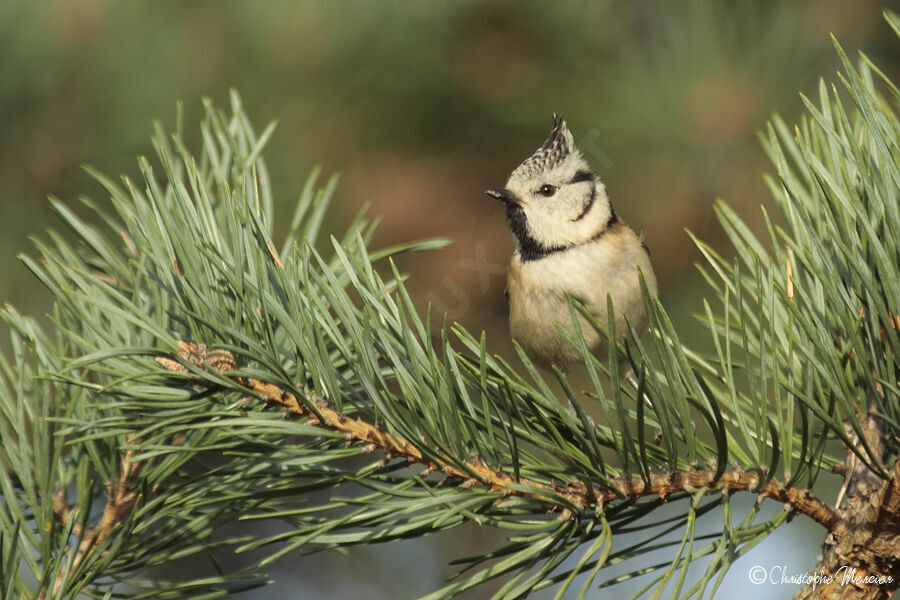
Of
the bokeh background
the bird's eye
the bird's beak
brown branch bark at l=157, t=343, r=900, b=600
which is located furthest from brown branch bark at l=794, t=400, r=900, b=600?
the bird's eye

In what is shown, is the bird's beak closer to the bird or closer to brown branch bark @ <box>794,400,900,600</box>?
the bird

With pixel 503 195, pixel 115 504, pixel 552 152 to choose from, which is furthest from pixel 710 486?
pixel 552 152

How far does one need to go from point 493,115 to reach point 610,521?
1.15m

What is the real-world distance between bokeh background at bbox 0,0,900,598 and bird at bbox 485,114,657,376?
0.12 meters

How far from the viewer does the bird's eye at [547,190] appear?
2395mm

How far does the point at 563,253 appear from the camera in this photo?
2336mm

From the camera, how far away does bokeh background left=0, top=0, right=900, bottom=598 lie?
79.4 inches

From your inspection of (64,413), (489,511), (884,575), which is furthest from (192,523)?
(884,575)

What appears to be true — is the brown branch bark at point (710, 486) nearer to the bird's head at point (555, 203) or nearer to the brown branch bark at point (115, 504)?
the brown branch bark at point (115, 504)

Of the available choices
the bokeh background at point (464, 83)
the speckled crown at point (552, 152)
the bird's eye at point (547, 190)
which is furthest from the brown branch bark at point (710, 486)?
the bird's eye at point (547, 190)

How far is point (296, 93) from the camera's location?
6.70 feet

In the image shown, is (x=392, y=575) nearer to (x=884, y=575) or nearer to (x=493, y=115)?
(x=493, y=115)

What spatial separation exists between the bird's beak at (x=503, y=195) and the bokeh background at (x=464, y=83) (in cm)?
5

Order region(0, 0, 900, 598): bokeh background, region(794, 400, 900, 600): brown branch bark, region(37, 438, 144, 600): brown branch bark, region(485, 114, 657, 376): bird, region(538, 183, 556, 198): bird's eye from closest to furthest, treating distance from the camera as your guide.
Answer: region(794, 400, 900, 600): brown branch bark → region(37, 438, 144, 600): brown branch bark → region(0, 0, 900, 598): bokeh background → region(485, 114, 657, 376): bird → region(538, 183, 556, 198): bird's eye
